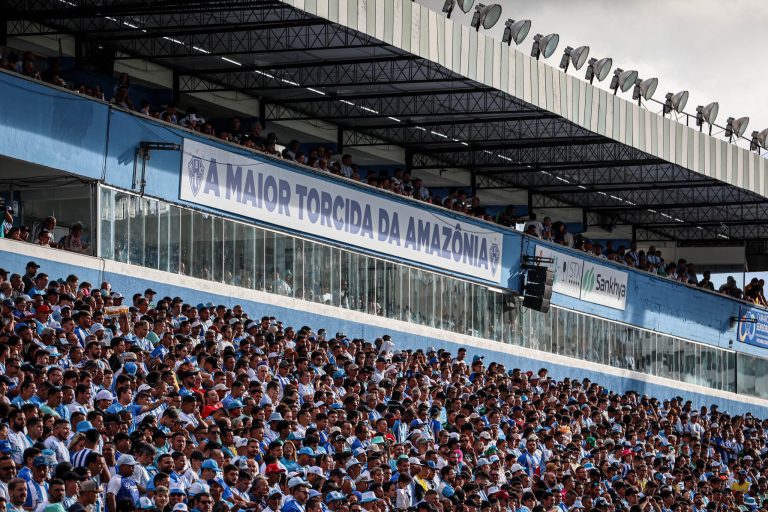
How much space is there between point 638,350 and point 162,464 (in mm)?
29477

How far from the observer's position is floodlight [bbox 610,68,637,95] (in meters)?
36.4

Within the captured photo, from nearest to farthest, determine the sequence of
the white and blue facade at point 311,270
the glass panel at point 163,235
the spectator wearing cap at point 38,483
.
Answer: the spectator wearing cap at point 38,483
the white and blue facade at point 311,270
the glass panel at point 163,235

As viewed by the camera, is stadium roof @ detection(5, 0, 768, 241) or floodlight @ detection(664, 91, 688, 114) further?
floodlight @ detection(664, 91, 688, 114)

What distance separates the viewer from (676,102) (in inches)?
1526

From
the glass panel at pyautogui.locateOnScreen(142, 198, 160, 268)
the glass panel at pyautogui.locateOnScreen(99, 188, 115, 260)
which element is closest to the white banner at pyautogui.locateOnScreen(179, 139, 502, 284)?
the glass panel at pyautogui.locateOnScreen(142, 198, 160, 268)

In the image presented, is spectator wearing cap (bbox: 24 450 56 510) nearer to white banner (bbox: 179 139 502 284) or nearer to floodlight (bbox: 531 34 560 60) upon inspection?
white banner (bbox: 179 139 502 284)

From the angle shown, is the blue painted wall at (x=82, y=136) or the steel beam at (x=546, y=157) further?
the steel beam at (x=546, y=157)

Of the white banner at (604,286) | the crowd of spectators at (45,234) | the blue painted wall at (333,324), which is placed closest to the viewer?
the crowd of spectators at (45,234)

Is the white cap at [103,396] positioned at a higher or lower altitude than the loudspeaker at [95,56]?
lower

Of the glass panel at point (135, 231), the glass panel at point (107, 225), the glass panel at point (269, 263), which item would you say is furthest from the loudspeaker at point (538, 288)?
the glass panel at point (107, 225)

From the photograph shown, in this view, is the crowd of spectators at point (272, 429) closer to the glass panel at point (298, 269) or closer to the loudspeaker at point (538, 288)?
the glass panel at point (298, 269)

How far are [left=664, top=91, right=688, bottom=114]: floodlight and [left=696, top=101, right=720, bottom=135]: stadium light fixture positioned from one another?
952mm

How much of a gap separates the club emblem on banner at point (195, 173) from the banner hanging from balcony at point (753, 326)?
25548 mm

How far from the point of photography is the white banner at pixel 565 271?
120 ft
